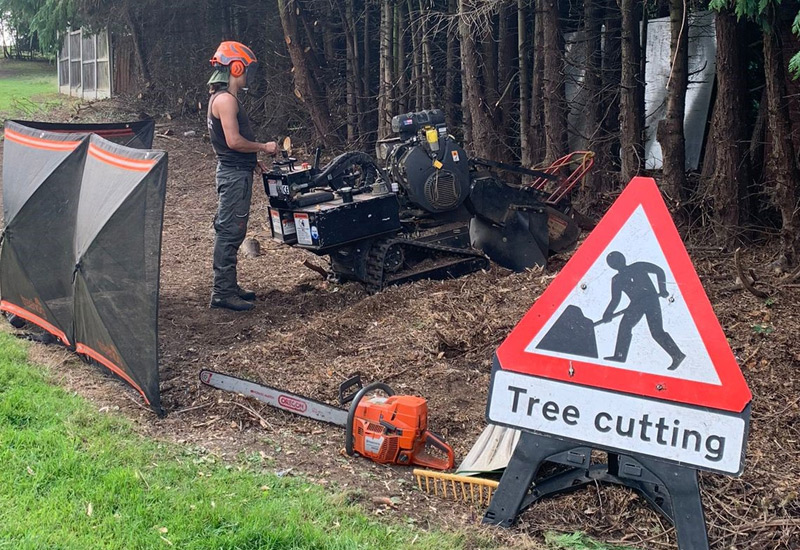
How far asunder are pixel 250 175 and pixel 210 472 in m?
3.97

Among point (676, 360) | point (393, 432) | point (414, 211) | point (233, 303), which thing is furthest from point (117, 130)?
point (676, 360)

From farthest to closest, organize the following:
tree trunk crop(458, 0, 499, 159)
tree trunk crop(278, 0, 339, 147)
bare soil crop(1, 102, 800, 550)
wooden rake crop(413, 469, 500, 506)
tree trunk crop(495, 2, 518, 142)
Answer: tree trunk crop(278, 0, 339, 147) → tree trunk crop(495, 2, 518, 142) → tree trunk crop(458, 0, 499, 159) → wooden rake crop(413, 469, 500, 506) → bare soil crop(1, 102, 800, 550)

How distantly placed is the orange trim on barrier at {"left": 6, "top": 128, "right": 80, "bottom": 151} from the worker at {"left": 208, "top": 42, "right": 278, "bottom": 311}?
1.33m

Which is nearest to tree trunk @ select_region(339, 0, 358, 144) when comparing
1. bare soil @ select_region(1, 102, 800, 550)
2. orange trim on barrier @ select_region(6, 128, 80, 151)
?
bare soil @ select_region(1, 102, 800, 550)

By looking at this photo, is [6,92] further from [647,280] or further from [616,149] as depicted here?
[647,280]

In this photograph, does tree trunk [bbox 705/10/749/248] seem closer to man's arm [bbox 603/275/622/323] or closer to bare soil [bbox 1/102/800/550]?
bare soil [bbox 1/102/800/550]

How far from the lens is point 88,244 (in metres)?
5.61

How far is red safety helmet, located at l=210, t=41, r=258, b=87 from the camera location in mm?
7379

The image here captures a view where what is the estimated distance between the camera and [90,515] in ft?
12.2

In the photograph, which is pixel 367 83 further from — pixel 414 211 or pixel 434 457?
pixel 434 457

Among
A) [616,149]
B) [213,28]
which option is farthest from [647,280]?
[213,28]

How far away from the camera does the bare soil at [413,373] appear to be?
12.2 ft

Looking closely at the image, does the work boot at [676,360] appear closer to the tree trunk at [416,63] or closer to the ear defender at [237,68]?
the ear defender at [237,68]

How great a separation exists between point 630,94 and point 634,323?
5.76 meters
